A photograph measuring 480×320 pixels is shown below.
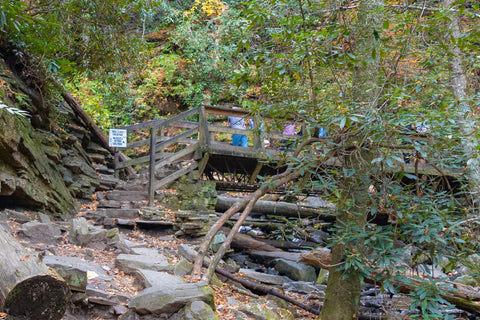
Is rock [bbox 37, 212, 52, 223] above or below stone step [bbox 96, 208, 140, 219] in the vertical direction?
above

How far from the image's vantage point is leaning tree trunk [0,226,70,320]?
111 inches

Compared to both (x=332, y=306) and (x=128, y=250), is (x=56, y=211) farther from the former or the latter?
(x=332, y=306)

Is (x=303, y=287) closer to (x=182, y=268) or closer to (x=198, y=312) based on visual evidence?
(x=182, y=268)

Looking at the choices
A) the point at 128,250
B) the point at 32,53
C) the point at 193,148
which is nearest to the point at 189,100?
the point at 193,148

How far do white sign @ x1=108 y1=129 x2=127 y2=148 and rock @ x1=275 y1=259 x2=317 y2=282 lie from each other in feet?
14.0

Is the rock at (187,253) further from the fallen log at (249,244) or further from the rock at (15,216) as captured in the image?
the fallen log at (249,244)

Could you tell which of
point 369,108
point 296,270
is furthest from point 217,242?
point 369,108

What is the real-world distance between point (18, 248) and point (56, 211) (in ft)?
12.5

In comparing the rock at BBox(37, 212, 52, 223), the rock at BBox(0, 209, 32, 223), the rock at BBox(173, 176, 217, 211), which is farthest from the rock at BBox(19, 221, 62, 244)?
the rock at BBox(173, 176, 217, 211)

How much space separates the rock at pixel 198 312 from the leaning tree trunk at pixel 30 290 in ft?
3.39

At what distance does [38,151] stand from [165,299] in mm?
4888

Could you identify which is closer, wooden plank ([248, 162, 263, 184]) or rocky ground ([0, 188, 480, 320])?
rocky ground ([0, 188, 480, 320])

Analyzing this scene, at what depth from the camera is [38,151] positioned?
7242 millimetres

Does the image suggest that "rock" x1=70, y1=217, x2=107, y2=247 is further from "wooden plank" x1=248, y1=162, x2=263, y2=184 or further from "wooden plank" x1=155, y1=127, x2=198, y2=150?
"wooden plank" x1=248, y1=162, x2=263, y2=184
